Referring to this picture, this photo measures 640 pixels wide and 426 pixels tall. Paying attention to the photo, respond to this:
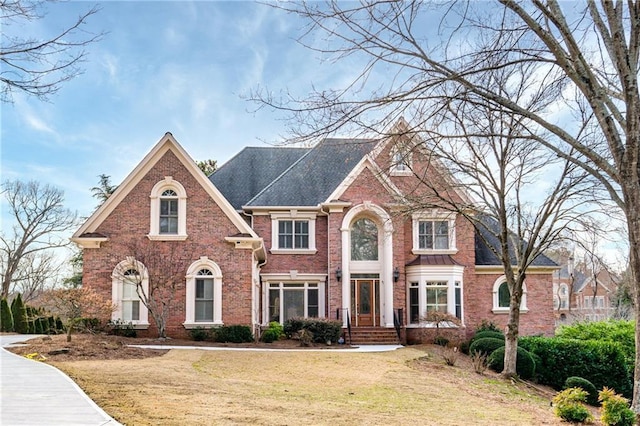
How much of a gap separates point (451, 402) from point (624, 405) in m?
3.24

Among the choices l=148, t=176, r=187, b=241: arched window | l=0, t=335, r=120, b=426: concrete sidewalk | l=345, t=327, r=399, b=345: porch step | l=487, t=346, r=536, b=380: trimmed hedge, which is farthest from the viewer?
l=345, t=327, r=399, b=345: porch step

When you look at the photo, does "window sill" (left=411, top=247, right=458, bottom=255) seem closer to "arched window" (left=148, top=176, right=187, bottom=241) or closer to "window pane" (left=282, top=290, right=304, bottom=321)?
"window pane" (left=282, top=290, right=304, bottom=321)

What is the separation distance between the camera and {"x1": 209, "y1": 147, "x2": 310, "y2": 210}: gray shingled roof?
3036 centimetres

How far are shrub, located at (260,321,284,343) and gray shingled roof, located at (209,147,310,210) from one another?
21.9ft

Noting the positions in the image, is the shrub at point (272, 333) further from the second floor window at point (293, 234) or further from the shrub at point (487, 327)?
the shrub at point (487, 327)

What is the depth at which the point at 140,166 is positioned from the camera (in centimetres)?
2411

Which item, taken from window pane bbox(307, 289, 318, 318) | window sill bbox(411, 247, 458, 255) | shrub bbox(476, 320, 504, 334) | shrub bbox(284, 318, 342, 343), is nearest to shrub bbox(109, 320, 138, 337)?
shrub bbox(284, 318, 342, 343)

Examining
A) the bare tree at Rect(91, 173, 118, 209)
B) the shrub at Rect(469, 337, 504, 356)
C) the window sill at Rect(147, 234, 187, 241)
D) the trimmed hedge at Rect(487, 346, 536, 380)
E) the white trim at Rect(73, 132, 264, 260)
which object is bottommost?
the trimmed hedge at Rect(487, 346, 536, 380)

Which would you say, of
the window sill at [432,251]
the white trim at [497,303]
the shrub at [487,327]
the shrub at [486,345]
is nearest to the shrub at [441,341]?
the shrub at [487,327]

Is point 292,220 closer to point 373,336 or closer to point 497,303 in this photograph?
point 373,336

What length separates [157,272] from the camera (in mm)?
23406

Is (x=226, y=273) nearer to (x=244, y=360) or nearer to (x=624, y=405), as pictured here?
(x=244, y=360)

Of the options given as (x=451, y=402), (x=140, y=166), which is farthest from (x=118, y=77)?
(x=451, y=402)

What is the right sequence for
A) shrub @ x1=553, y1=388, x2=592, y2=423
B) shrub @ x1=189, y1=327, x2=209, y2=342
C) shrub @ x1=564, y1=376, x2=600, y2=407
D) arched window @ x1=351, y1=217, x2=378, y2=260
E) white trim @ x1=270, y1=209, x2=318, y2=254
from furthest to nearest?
white trim @ x1=270, y1=209, x2=318, y2=254 → arched window @ x1=351, y1=217, x2=378, y2=260 → shrub @ x1=189, y1=327, x2=209, y2=342 → shrub @ x1=564, y1=376, x2=600, y2=407 → shrub @ x1=553, y1=388, x2=592, y2=423
